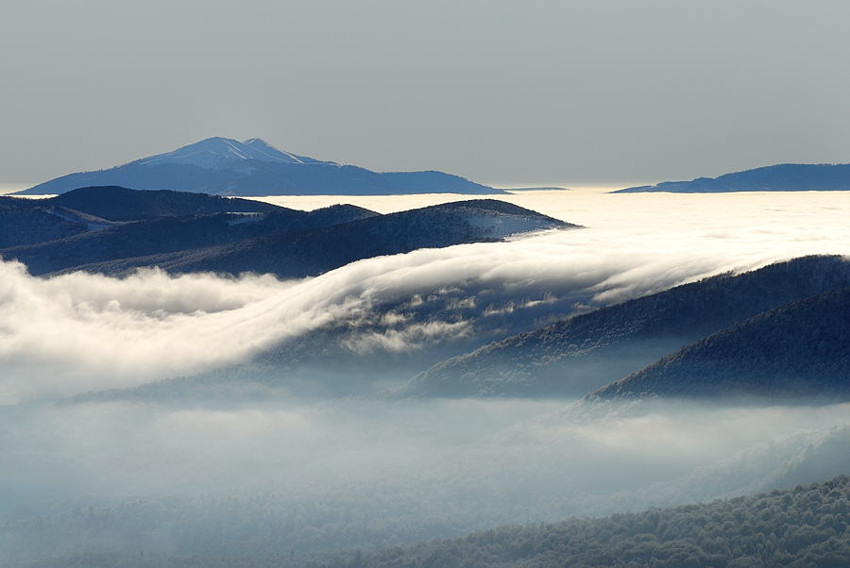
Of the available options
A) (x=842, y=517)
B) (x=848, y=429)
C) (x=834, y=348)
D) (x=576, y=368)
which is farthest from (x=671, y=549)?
(x=576, y=368)

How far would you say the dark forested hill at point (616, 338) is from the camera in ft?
569

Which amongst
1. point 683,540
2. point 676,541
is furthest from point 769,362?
point 683,540

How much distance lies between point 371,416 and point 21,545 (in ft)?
208

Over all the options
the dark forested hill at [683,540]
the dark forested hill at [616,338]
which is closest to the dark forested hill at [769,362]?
the dark forested hill at [616,338]

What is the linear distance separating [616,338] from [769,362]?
43110 mm

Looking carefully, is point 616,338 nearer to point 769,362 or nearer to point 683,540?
point 769,362

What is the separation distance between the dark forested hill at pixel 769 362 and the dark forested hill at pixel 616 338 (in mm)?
23629

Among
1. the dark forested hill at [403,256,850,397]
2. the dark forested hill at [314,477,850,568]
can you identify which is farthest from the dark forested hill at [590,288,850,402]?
the dark forested hill at [314,477,850,568]

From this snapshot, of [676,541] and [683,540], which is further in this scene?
[676,541]

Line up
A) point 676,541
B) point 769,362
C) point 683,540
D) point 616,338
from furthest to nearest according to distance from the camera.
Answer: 1. point 616,338
2. point 769,362
3. point 676,541
4. point 683,540

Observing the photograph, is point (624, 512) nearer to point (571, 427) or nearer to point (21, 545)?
point (571, 427)

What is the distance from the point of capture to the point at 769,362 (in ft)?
456

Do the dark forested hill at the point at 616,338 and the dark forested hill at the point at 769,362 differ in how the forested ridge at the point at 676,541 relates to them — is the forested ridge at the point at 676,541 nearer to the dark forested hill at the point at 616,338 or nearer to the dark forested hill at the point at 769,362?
the dark forested hill at the point at 769,362

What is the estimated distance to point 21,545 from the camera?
141 meters
